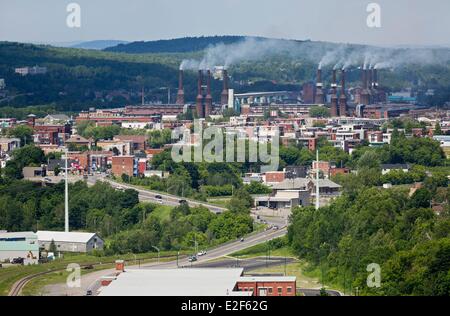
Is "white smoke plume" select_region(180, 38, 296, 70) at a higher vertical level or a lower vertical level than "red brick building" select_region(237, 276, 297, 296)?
lower

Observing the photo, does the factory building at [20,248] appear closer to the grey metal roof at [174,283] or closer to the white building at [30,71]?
the grey metal roof at [174,283]

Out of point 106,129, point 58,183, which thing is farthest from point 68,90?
point 58,183

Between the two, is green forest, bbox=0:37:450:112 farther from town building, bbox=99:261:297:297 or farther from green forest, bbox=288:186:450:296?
town building, bbox=99:261:297:297

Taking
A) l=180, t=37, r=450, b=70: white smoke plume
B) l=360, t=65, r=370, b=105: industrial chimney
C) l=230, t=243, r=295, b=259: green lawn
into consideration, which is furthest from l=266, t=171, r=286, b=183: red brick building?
l=180, t=37, r=450, b=70: white smoke plume

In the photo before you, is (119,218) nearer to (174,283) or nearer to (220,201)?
(220,201)

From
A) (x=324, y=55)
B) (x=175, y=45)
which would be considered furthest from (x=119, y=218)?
(x=175, y=45)

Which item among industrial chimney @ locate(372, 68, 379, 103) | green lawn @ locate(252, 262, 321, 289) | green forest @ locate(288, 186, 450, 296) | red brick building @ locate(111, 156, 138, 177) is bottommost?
industrial chimney @ locate(372, 68, 379, 103)

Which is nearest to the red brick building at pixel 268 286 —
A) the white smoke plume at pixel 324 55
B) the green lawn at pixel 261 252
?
the green lawn at pixel 261 252
